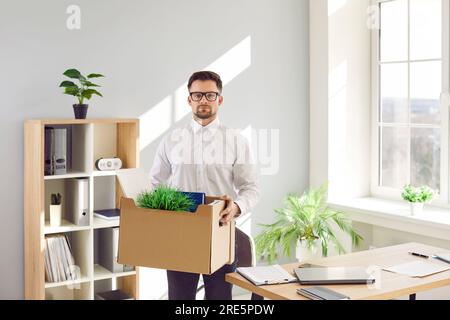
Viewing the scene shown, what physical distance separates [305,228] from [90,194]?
5.06 ft

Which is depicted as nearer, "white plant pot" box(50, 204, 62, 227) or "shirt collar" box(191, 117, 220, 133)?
"shirt collar" box(191, 117, 220, 133)

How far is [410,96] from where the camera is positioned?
4.60m

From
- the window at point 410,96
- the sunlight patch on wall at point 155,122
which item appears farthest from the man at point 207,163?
the window at point 410,96

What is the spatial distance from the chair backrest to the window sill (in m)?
1.38

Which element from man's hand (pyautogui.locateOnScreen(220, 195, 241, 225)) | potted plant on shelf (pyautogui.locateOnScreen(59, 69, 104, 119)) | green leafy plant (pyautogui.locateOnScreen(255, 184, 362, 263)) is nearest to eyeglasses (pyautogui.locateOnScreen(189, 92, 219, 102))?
man's hand (pyautogui.locateOnScreen(220, 195, 241, 225))

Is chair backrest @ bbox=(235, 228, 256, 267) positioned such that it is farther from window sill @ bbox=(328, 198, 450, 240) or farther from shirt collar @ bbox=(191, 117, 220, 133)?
window sill @ bbox=(328, 198, 450, 240)

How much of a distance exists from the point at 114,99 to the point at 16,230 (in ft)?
3.28

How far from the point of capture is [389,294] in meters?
2.51

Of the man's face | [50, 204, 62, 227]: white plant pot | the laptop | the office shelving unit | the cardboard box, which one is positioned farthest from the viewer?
[50, 204, 62, 227]: white plant pot

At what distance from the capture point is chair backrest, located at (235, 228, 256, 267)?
3213mm

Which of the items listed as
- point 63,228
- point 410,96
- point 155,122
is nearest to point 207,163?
point 63,228
